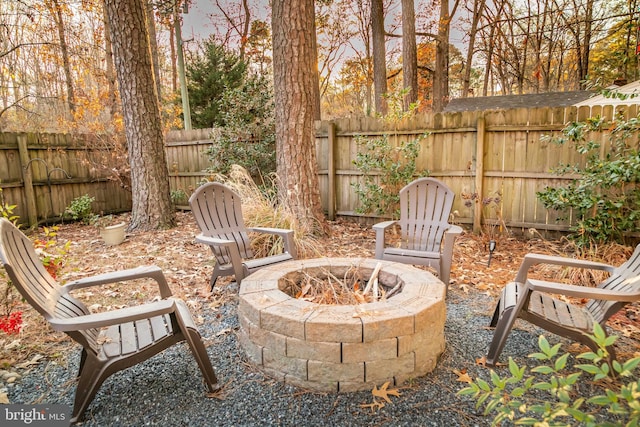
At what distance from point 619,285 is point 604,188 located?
223 cm

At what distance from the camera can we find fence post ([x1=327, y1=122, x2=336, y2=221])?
5762 millimetres

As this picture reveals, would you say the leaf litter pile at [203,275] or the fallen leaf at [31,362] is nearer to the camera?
the fallen leaf at [31,362]

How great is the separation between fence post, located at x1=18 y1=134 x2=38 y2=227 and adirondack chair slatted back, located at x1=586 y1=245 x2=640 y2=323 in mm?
7091

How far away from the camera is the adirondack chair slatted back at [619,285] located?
189 cm

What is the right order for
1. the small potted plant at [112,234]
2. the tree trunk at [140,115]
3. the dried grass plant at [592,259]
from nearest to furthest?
1. the dried grass plant at [592,259]
2. the small potted plant at [112,234]
3. the tree trunk at [140,115]

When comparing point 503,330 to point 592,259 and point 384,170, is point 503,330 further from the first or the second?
point 384,170

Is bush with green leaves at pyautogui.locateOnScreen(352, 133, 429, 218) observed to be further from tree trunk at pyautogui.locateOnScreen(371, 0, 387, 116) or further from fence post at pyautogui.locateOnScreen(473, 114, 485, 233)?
tree trunk at pyautogui.locateOnScreen(371, 0, 387, 116)

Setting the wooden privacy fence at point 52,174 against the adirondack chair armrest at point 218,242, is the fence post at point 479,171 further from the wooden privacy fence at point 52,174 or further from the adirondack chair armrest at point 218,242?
the wooden privacy fence at point 52,174

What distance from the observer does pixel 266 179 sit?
6344 mm

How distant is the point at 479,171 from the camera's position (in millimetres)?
4781

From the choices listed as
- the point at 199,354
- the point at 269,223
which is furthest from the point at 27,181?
the point at 199,354

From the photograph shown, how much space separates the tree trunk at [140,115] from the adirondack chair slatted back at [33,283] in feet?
11.6

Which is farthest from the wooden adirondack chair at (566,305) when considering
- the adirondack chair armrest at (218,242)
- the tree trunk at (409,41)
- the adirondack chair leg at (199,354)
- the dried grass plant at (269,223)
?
the tree trunk at (409,41)

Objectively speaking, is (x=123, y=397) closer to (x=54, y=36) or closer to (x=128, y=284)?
(x=128, y=284)
